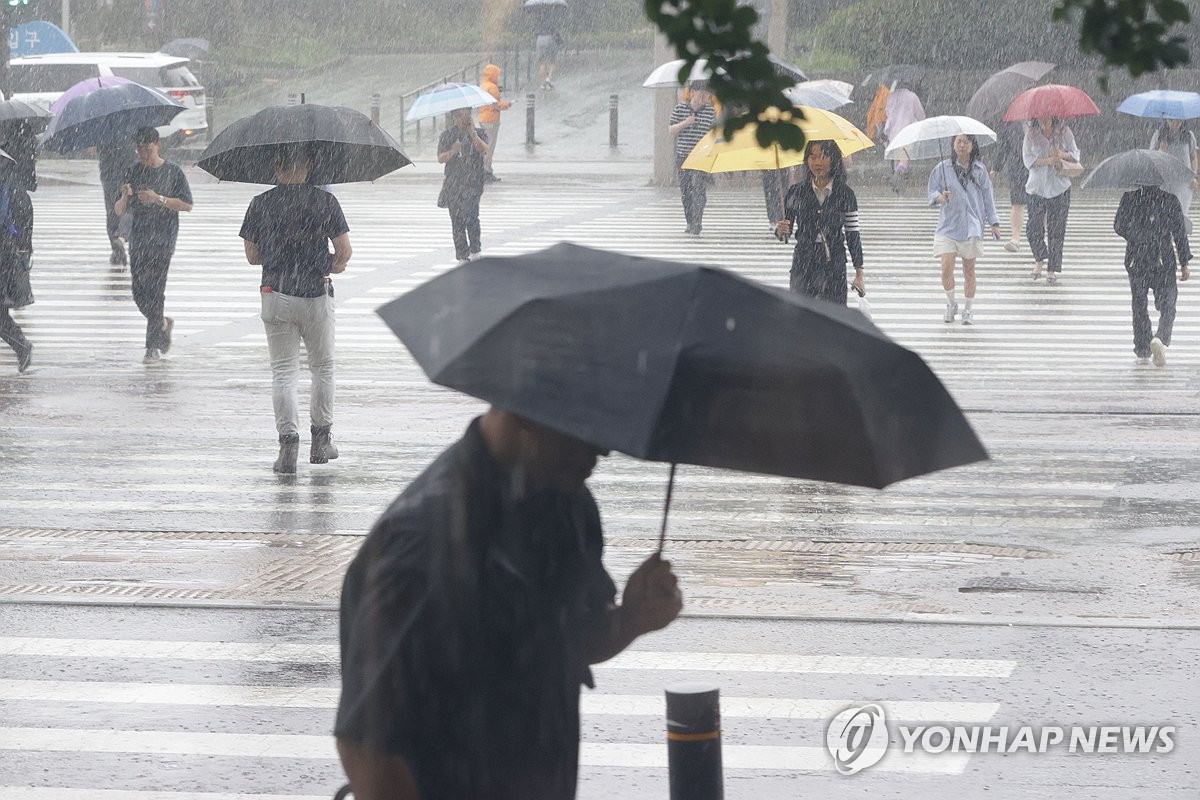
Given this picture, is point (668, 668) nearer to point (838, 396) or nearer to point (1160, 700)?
point (1160, 700)

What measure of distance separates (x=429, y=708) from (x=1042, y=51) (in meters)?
34.7

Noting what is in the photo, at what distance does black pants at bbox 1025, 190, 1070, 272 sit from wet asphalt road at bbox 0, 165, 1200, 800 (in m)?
1.98

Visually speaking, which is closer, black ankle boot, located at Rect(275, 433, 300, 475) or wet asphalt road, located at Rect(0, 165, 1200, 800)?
wet asphalt road, located at Rect(0, 165, 1200, 800)

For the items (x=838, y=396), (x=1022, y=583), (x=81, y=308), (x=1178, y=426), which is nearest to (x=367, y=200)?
(x=81, y=308)

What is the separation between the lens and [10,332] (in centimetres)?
1461

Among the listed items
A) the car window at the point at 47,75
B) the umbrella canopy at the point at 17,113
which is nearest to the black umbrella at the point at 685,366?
the umbrella canopy at the point at 17,113

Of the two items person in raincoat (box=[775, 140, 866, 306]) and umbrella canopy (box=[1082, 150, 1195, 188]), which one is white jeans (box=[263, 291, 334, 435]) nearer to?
person in raincoat (box=[775, 140, 866, 306])

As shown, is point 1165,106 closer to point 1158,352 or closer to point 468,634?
point 1158,352

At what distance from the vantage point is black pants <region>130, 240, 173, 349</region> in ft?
48.1

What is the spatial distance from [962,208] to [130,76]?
2371 cm

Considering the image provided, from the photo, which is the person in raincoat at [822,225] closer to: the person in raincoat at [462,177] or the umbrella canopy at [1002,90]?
the person in raincoat at [462,177]

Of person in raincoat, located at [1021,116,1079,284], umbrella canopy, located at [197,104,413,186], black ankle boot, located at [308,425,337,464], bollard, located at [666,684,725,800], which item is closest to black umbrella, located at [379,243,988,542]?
bollard, located at [666,684,725,800]

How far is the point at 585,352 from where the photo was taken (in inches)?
113


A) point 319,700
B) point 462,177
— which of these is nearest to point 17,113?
point 462,177
